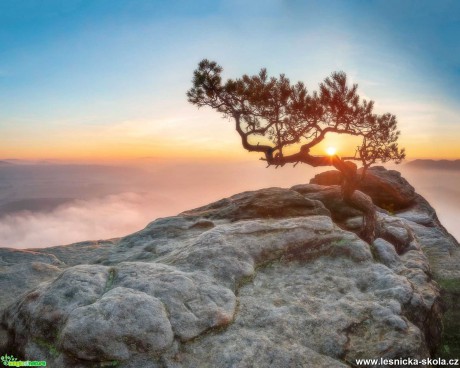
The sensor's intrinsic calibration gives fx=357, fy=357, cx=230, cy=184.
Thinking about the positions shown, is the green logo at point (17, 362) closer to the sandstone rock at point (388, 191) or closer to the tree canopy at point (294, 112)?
the tree canopy at point (294, 112)

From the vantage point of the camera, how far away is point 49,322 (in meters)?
10.3

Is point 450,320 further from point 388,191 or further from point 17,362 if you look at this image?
point 388,191

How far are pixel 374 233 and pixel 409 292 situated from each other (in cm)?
769

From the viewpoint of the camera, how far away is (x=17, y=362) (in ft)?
32.8

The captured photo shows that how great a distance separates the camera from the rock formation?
31.0 ft

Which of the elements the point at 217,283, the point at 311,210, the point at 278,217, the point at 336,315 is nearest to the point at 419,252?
the point at 311,210

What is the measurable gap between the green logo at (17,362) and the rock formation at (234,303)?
149 mm

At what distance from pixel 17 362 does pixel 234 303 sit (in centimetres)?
636

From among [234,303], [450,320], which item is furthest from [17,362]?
[450,320]

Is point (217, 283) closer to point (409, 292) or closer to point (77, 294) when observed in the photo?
point (77, 294)

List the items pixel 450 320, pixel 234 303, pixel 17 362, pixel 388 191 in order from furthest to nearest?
Answer: pixel 388 191 < pixel 450 320 < pixel 234 303 < pixel 17 362

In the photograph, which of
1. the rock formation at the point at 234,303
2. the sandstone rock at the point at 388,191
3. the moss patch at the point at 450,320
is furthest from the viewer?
the sandstone rock at the point at 388,191

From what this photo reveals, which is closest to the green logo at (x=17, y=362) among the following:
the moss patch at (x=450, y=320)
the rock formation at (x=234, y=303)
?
the rock formation at (x=234, y=303)

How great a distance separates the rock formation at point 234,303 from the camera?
31.0 ft
